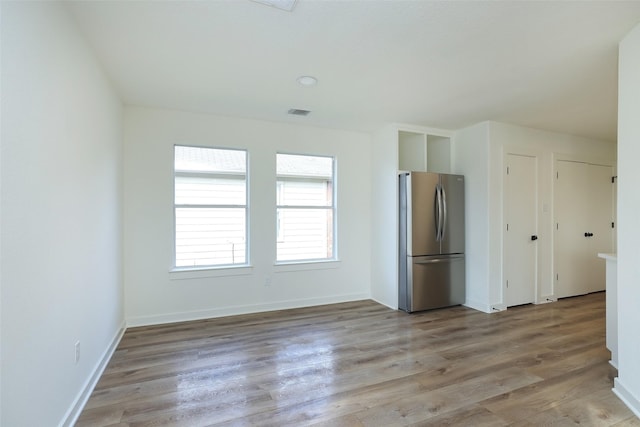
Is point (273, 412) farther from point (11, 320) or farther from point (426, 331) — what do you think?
point (426, 331)

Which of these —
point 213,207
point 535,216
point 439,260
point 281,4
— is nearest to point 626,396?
point 439,260

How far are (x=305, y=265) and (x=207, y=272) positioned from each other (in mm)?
1290

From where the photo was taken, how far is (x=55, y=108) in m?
1.71

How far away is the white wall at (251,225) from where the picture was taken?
3617 mm

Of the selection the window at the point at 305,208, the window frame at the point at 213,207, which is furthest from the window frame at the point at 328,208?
the window frame at the point at 213,207

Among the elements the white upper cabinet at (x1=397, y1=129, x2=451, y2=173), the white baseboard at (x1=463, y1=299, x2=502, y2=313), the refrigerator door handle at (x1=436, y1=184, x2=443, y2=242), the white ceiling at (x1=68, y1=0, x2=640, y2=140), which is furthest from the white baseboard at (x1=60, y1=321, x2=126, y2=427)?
the white baseboard at (x1=463, y1=299, x2=502, y2=313)

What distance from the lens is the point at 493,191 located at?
13.5ft

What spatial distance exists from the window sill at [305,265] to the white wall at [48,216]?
2.09 meters

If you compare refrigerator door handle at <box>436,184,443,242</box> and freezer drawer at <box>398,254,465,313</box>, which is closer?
freezer drawer at <box>398,254,465,313</box>

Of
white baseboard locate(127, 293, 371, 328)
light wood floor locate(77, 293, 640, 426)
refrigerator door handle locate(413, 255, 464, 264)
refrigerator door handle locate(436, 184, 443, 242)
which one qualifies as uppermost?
refrigerator door handle locate(436, 184, 443, 242)

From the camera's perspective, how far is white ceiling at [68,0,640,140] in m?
1.91

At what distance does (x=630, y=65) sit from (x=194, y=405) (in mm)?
3665

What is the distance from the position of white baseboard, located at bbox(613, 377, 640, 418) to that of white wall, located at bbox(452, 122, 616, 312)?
1897mm

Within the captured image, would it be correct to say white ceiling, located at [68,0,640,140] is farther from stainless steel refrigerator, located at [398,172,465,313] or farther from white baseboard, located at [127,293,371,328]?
white baseboard, located at [127,293,371,328]
